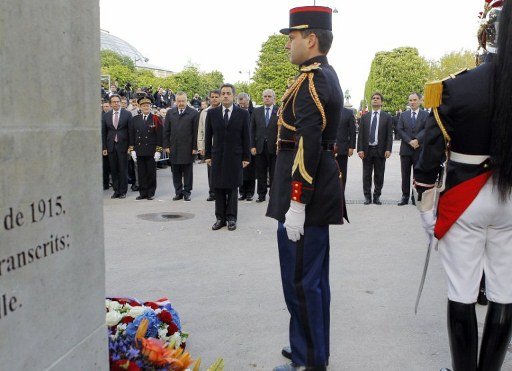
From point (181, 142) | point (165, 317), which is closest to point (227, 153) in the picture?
point (181, 142)

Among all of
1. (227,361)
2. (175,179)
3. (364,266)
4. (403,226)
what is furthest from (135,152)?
(227,361)

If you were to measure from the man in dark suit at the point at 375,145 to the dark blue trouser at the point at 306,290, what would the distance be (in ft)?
22.9

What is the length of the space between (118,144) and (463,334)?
9112mm

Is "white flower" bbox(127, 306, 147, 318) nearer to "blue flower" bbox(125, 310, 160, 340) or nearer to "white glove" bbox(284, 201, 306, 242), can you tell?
"blue flower" bbox(125, 310, 160, 340)

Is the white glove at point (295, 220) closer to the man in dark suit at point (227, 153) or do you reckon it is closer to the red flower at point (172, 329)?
the red flower at point (172, 329)

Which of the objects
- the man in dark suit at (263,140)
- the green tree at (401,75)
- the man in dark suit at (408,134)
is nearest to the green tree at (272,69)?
the green tree at (401,75)

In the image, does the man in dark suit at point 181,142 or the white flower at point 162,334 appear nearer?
the white flower at point 162,334

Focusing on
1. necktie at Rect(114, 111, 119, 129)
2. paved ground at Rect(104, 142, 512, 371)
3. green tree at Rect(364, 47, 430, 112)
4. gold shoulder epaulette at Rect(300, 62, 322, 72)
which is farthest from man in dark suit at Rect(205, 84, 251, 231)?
green tree at Rect(364, 47, 430, 112)

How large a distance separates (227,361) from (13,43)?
2.33 m

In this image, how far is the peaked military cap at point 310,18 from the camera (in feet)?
9.73

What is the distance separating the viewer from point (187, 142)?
10.4 metres

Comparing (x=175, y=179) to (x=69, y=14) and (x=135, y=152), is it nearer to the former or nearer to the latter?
(x=135, y=152)

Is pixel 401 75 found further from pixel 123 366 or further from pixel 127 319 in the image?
pixel 123 366

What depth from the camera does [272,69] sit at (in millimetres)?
52750
